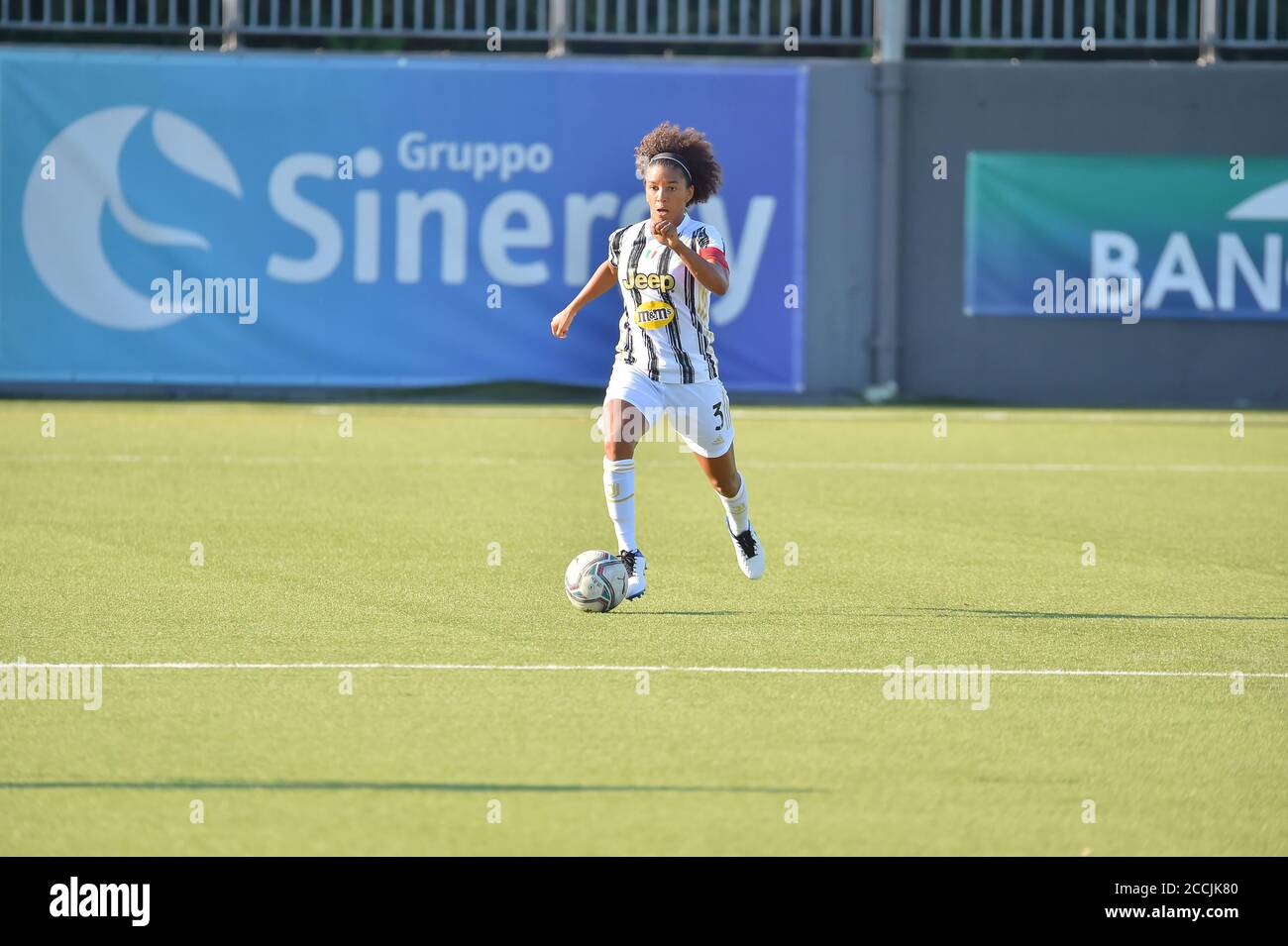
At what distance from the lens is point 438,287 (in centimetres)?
2148

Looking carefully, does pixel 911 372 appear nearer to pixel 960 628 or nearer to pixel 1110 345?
pixel 1110 345

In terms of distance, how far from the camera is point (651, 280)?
8859mm

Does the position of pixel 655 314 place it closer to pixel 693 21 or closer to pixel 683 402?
pixel 683 402

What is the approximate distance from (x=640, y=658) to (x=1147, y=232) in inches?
629

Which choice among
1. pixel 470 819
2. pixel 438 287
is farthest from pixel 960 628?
pixel 438 287

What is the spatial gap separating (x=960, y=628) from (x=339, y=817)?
386cm

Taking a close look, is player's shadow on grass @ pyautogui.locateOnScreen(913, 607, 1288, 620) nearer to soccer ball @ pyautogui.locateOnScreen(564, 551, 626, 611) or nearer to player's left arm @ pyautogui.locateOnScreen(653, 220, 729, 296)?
soccer ball @ pyautogui.locateOnScreen(564, 551, 626, 611)

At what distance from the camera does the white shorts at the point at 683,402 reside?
8.81 meters

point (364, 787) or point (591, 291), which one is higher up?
point (591, 291)

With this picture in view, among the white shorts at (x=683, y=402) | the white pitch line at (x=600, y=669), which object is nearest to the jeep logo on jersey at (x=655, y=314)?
the white shorts at (x=683, y=402)

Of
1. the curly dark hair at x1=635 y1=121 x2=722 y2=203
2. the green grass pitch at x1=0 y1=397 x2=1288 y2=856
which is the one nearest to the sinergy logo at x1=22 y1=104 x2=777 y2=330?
the green grass pitch at x1=0 y1=397 x2=1288 y2=856

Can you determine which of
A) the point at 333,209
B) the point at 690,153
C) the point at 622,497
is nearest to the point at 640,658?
the point at 622,497
